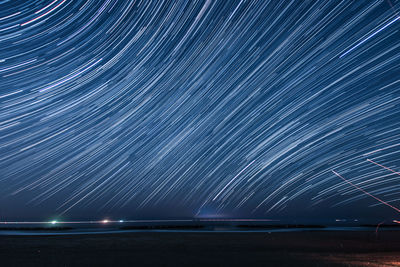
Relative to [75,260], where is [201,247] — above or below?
above

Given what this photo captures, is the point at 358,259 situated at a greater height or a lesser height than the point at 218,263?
greater

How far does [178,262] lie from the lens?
10.7 metres

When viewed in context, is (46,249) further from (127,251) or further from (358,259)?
(358,259)

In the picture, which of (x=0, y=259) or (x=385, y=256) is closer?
(x=0, y=259)

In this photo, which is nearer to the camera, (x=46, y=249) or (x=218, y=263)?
(x=218, y=263)

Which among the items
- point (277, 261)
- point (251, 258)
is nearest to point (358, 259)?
point (277, 261)

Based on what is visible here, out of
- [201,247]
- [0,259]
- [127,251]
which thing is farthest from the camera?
[201,247]

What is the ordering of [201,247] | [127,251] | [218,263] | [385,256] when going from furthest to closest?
[201,247]
[127,251]
[385,256]
[218,263]

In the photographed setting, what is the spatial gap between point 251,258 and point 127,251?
193 inches

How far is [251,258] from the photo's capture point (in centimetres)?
1159

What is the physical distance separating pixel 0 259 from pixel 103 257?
331cm

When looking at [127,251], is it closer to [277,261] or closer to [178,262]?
[178,262]

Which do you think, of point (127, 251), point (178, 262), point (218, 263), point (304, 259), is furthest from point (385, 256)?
point (127, 251)

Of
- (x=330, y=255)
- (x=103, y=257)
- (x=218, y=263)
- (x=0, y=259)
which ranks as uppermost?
(x=330, y=255)
